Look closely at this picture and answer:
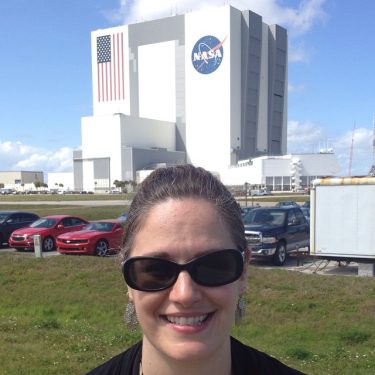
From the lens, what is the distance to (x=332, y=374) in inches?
236

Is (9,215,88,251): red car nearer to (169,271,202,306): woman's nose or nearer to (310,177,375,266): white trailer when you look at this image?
(310,177,375,266): white trailer

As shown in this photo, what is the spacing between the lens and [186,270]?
5.95 feet

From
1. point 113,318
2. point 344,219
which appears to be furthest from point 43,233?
point 344,219

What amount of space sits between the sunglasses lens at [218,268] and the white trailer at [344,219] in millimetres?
12999

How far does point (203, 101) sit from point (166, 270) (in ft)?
378

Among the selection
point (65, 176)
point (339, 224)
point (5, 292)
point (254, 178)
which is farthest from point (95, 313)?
point (65, 176)

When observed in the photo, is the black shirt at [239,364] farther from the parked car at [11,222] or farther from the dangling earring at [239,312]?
the parked car at [11,222]

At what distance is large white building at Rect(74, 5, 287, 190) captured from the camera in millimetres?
112188

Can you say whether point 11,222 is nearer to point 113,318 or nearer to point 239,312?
point 113,318

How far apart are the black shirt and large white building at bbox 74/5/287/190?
10724cm

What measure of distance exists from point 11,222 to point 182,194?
77.6 feet

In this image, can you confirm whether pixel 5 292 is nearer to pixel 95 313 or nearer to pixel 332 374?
pixel 95 313

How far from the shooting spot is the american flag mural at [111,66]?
125438 millimetres

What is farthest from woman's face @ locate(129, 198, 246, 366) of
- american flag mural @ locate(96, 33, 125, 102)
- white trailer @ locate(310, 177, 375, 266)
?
american flag mural @ locate(96, 33, 125, 102)
